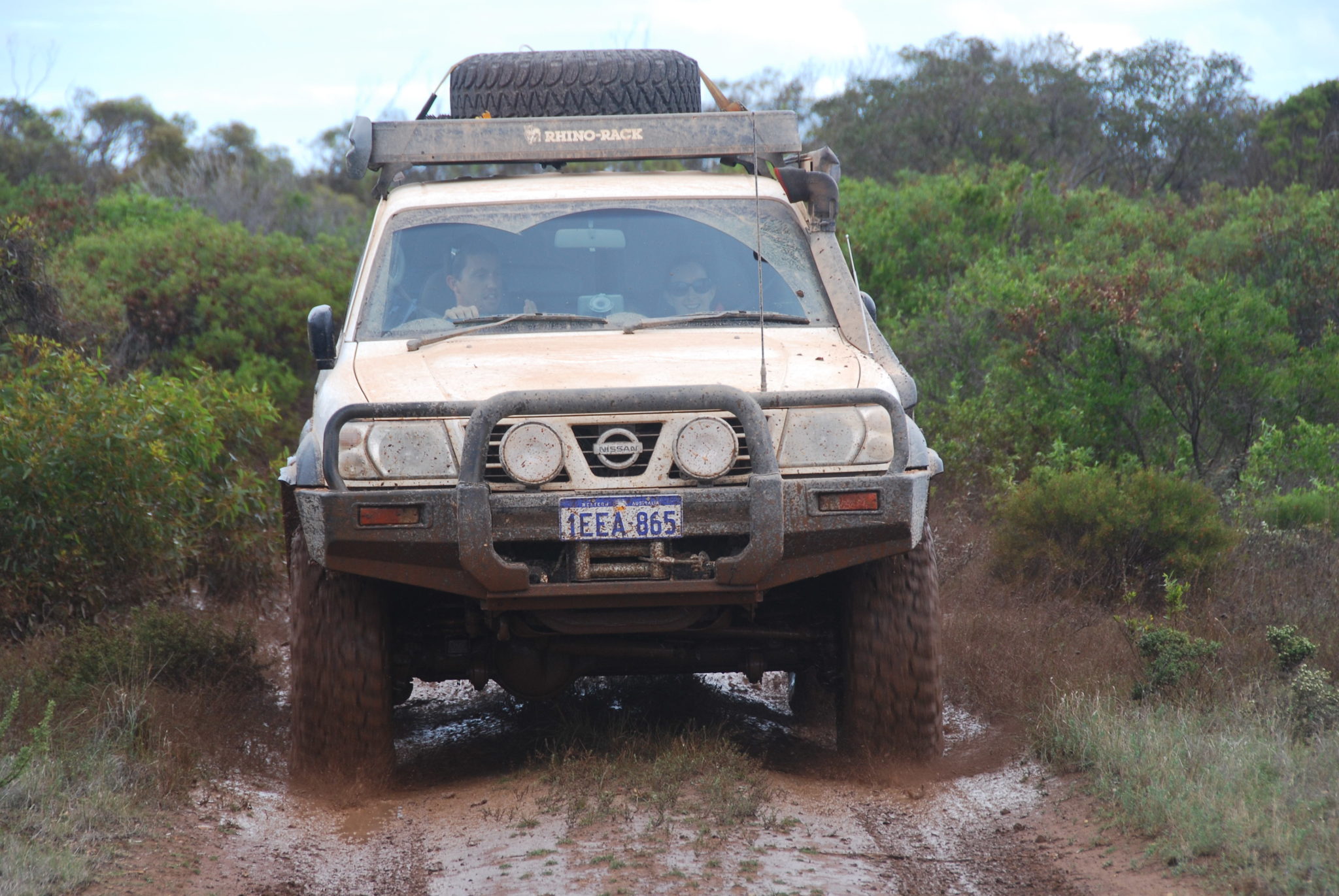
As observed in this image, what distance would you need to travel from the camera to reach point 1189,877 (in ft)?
11.7

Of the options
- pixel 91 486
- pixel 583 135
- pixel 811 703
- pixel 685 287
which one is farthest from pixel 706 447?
pixel 91 486

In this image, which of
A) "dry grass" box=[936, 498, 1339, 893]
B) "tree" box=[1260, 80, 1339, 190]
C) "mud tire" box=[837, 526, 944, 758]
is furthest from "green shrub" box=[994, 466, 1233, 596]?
"tree" box=[1260, 80, 1339, 190]

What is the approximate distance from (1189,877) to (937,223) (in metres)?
9.69

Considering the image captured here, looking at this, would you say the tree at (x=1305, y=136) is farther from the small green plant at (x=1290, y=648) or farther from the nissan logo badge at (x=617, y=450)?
the nissan logo badge at (x=617, y=450)

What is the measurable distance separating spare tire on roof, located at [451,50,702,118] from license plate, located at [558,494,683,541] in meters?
3.05

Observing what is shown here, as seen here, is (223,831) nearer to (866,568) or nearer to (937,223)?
(866,568)

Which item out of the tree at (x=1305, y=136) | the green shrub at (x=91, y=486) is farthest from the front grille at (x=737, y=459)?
the tree at (x=1305, y=136)

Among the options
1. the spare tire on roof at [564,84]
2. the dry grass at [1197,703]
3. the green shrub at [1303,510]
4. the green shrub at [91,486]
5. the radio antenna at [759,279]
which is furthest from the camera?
the green shrub at [1303,510]

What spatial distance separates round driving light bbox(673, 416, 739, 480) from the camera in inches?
161

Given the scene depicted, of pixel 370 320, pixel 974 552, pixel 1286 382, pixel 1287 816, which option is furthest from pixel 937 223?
pixel 1287 816

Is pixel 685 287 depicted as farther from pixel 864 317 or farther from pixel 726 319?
pixel 864 317

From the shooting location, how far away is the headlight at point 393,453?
162 inches

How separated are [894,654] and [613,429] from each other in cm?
128

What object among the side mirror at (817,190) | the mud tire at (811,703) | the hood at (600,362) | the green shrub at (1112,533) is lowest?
the mud tire at (811,703)
